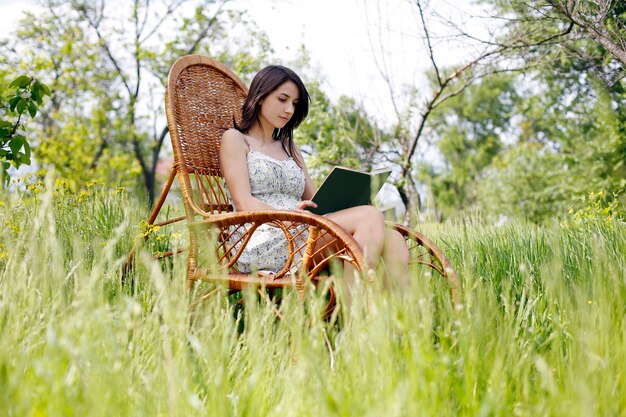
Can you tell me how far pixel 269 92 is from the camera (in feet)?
10.2

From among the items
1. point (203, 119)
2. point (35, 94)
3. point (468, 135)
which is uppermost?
point (468, 135)

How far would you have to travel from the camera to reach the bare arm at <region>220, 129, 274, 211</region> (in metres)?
2.88

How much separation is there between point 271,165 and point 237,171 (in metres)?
0.22

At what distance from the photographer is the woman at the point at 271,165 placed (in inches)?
108

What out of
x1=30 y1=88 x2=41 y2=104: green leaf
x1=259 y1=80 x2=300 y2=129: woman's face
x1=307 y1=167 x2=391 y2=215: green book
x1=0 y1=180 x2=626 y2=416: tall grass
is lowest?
x1=0 y1=180 x2=626 y2=416: tall grass

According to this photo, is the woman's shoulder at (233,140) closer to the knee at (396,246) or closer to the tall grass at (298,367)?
the knee at (396,246)

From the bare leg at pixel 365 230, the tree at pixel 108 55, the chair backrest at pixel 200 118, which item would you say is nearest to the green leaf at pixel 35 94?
the chair backrest at pixel 200 118

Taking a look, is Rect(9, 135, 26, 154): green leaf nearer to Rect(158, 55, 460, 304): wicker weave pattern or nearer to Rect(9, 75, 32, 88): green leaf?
Rect(9, 75, 32, 88): green leaf

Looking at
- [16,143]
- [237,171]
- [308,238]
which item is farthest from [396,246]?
[16,143]

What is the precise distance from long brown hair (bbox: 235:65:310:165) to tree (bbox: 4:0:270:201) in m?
7.74

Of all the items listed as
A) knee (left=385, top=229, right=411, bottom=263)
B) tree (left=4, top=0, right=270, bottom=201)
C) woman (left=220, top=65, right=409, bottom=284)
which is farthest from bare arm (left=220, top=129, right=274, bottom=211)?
tree (left=4, top=0, right=270, bottom=201)

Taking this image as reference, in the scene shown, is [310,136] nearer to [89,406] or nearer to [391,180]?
[391,180]

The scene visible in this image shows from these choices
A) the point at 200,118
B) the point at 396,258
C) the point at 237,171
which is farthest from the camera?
the point at 200,118

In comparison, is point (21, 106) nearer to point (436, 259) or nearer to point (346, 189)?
point (346, 189)
